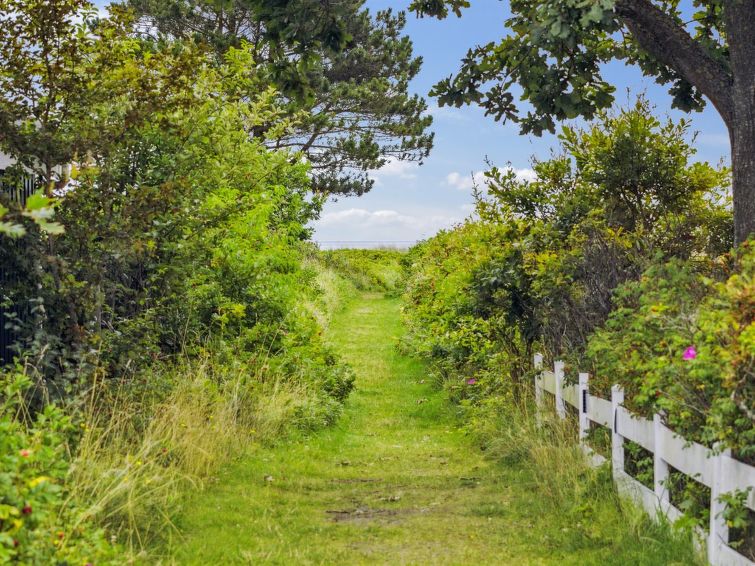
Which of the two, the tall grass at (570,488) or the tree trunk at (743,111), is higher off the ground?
the tree trunk at (743,111)

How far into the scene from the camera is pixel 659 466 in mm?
5793

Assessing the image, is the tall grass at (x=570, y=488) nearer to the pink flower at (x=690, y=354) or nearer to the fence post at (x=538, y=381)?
the fence post at (x=538, y=381)

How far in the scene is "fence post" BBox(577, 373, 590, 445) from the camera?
24.8 ft

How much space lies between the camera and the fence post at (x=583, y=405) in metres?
7.57

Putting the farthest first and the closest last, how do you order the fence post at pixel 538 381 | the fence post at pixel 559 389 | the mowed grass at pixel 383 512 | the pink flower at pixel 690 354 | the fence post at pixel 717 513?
the fence post at pixel 538 381 < the fence post at pixel 559 389 < the mowed grass at pixel 383 512 < the pink flower at pixel 690 354 < the fence post at pixel 717 513

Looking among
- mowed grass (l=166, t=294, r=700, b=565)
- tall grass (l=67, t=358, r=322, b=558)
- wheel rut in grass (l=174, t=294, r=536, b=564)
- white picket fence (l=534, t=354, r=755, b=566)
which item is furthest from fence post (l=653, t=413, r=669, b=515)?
tall grass (l=67, t=358, r=322, b=558)

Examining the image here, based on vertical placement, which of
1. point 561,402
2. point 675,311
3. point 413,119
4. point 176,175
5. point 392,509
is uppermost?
point 413,119

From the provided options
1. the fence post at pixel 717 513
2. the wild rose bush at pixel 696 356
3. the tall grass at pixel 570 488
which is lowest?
the tall grass at pixel 570 488

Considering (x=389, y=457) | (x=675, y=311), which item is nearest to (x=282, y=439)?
(x=389, y=457)

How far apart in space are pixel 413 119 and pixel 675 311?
80.4 feet

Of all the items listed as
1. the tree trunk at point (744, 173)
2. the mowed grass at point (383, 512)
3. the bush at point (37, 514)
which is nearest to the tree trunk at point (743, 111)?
the tree trunk at point (744, 173)

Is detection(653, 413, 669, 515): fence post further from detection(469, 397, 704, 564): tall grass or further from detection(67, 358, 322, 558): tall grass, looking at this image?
detection(67, 358, 322, 558): tall grass

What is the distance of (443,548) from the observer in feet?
21.2

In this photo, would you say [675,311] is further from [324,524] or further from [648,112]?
[648,112]
